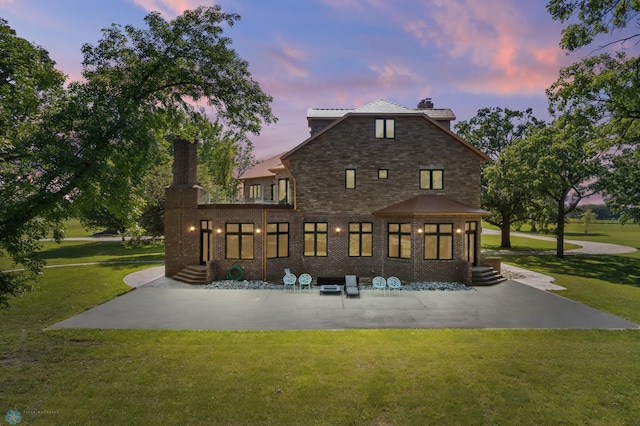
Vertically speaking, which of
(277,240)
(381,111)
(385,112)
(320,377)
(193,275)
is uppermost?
(381,111)

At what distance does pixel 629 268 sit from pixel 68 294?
38.5 metres

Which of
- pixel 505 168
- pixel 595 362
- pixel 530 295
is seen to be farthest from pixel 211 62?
pixel 505 168

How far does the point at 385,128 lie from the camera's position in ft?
64.8

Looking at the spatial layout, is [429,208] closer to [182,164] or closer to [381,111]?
[381,111]

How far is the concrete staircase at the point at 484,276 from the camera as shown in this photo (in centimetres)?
1823

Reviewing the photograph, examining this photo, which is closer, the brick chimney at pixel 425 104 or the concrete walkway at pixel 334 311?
the concrete walkway at pixel 334 311

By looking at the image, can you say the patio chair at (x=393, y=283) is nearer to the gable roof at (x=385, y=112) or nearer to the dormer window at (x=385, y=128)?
the dormer window at (x=385, y=128)

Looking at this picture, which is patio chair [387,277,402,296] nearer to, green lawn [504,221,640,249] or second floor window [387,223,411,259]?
second floor window [387,223,411,259]

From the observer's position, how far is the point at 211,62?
558 inches

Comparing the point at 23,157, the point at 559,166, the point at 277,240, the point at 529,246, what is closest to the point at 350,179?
the point at 277,240

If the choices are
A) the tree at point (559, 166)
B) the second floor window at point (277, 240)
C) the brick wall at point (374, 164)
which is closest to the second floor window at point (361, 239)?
the brick wall at point (374, 164)

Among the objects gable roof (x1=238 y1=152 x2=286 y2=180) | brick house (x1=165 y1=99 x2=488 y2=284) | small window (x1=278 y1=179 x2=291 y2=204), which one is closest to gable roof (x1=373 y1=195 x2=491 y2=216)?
brick house (x1=165 y1=99 x2=488 y2=284)

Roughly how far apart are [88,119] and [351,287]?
12689 millimetres

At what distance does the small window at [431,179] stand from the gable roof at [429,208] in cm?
68
